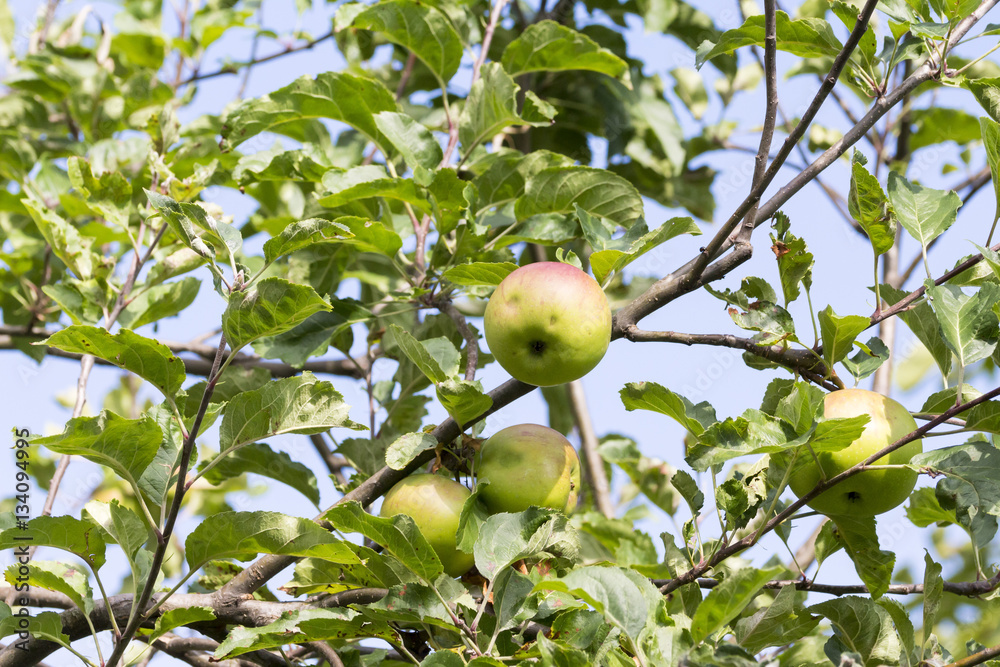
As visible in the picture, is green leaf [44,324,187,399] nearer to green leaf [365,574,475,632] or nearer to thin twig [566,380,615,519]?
green leaf [365,574,475,632]

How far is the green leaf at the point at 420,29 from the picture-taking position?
229cm

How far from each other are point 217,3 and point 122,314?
1828 millimetres

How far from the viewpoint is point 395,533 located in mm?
1372

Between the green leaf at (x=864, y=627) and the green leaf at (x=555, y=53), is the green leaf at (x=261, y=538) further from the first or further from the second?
the green leaf at (x=555, y=53)

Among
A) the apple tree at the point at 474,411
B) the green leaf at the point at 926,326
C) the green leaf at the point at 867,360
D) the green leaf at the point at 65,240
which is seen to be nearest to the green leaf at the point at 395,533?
the apple tree at the point at 474,411

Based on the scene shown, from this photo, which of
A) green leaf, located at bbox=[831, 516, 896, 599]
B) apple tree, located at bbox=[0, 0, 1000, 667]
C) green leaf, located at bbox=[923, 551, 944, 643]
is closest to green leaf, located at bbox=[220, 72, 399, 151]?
apple tree, located at bbox=[0, 0, 1000, 667]

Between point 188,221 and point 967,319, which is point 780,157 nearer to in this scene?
point 967,319

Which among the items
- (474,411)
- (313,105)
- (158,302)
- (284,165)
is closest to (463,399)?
(474,411)

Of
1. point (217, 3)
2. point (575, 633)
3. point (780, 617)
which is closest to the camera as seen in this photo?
point (575, 633)

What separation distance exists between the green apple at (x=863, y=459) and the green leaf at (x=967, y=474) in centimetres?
10

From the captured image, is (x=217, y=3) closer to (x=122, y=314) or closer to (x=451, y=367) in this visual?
(x=122, y=314)

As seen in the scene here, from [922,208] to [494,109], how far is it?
1050 millimetres

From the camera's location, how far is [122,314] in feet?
7.63

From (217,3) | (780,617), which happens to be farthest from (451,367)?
(217,3)
